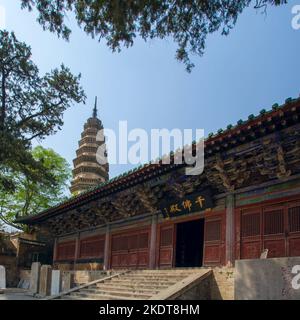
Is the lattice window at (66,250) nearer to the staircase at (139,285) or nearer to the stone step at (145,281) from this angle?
the staircase at (139,285)

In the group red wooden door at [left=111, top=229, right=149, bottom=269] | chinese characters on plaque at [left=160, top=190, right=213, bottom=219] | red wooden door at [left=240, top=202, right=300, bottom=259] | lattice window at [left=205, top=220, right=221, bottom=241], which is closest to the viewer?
red wooden door at [left=240, top=202, right=300, bottom=259]

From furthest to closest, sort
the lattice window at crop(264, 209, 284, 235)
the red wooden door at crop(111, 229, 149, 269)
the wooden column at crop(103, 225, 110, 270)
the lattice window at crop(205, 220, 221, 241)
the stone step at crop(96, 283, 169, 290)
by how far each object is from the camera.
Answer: the wooden column at crop(103, 225, 110, 270) → the red wooden door at crop(111, 229, 149, 269) → the lattice window at crop(205, 220, 221, 241) → the stone step at crop(96, 283, 169, 290) → the lattice window at crop(264, 209, 284, 235)

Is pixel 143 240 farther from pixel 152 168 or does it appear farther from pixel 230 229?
pixel 230 229

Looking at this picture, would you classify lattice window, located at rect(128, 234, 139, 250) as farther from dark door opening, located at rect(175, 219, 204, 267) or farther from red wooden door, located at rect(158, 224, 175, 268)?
dark door opening, located at rect(175, 219, 204, 267)

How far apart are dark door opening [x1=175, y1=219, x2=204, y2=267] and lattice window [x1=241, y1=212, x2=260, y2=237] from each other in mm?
2915

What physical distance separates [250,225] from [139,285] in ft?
10.3

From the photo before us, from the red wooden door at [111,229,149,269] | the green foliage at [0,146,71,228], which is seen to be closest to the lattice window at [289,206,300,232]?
the red wooden door at [111,229,149,269]

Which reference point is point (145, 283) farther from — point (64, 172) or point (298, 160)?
point (64, 172)

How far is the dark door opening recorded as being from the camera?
12398 millimetres

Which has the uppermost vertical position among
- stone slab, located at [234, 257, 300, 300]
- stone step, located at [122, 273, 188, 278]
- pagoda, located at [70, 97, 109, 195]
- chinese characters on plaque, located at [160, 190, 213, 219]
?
pagoda, located at [70, 97, 109, 195]

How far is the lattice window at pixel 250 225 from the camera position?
29.4 feet

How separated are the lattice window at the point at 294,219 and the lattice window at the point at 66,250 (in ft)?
36.5

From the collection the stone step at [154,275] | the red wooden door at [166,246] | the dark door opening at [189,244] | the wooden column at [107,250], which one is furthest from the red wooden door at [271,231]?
the wooden column at [107,250]
